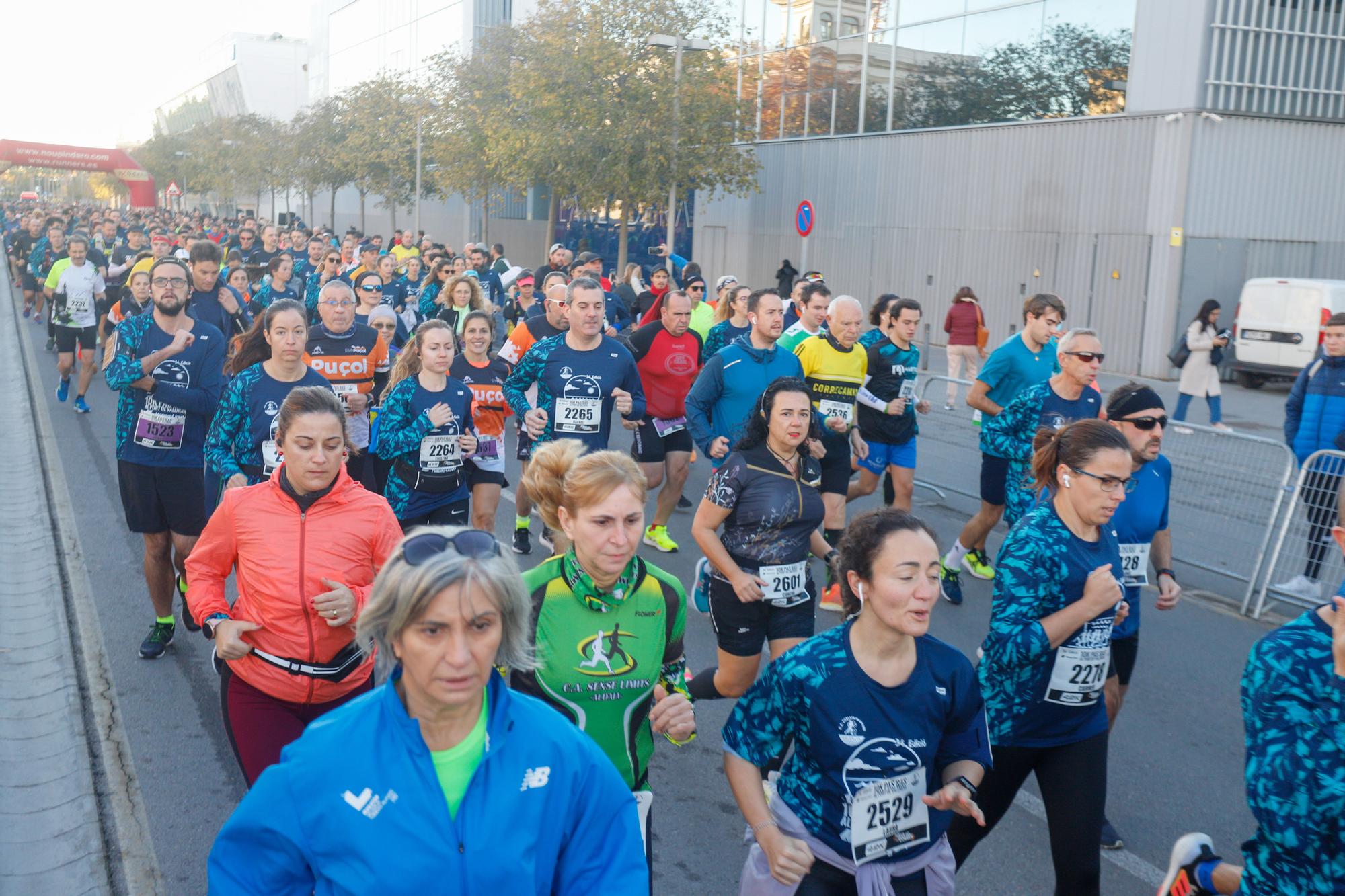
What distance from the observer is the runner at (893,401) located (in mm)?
8891

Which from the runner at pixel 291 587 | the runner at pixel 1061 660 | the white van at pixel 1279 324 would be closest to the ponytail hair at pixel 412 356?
the runner at pixel 291 587

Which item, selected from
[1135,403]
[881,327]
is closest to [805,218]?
[881,327]

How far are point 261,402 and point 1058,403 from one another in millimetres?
4160

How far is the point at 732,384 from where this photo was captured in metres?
7.81

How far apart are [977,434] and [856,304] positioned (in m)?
3.33

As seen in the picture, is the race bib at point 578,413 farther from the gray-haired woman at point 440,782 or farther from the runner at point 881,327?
the gray-haired woman at point 440,782

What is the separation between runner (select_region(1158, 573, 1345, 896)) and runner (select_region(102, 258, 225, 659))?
18.6ft

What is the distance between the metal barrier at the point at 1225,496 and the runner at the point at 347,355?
590 cm

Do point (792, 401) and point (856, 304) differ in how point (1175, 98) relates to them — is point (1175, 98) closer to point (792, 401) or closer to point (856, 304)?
point (856, 304)

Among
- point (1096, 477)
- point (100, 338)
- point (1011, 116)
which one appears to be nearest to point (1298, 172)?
point (1011, 116)

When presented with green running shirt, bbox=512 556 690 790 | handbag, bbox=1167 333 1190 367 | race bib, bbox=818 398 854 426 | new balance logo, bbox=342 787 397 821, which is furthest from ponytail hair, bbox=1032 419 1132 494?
handbag, bbox=1167 333 1190 367

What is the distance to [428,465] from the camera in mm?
6773

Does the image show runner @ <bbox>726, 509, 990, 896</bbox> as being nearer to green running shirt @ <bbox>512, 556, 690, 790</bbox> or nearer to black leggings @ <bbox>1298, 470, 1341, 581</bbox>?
green running shirt @ <bbox>512, 556, 690, 790</bbox>

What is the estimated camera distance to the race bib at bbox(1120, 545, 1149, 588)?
4.93 m
